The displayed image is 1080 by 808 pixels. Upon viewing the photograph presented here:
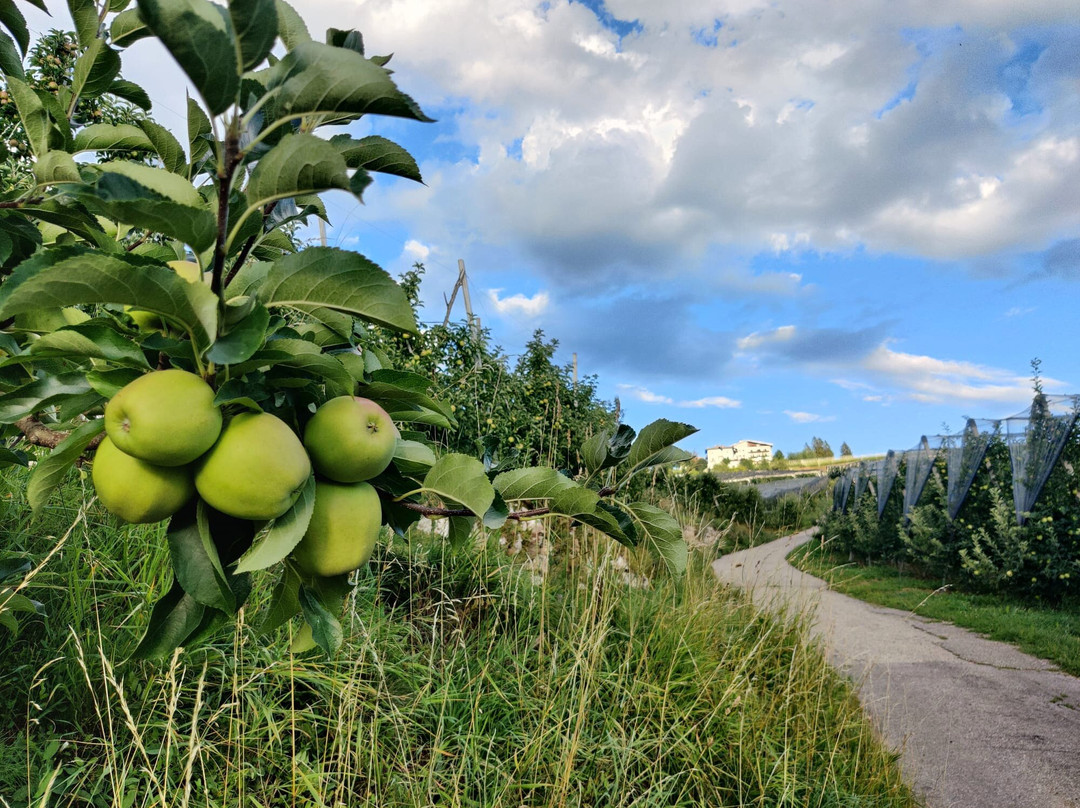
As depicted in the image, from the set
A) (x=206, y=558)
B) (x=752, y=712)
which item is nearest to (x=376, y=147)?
(x=206, y=558)

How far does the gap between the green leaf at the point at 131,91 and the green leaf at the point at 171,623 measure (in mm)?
723

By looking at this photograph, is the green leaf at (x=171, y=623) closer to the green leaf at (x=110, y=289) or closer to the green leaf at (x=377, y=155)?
the green leaf at (x=110, y=289)

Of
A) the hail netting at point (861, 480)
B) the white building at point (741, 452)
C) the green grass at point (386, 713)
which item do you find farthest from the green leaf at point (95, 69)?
the white building at point (741, 452)

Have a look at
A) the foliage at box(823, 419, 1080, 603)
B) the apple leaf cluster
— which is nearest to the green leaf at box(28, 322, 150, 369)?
the apple leaf cluster

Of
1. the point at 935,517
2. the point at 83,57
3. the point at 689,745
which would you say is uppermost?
the point at 83,57

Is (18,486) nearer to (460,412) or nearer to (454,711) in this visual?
(454,711)

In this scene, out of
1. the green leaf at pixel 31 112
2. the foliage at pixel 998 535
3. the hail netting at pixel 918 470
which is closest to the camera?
the green leaf at pixel 31 112

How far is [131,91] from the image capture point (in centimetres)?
94

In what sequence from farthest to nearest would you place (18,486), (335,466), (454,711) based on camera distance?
(18,486) < (454,711) < (335,466)

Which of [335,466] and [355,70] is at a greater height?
[355,70]

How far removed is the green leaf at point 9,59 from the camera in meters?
0.85

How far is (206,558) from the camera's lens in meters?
0.52

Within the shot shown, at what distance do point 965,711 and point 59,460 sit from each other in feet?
16.9

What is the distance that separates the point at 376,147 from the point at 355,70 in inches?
3.6
